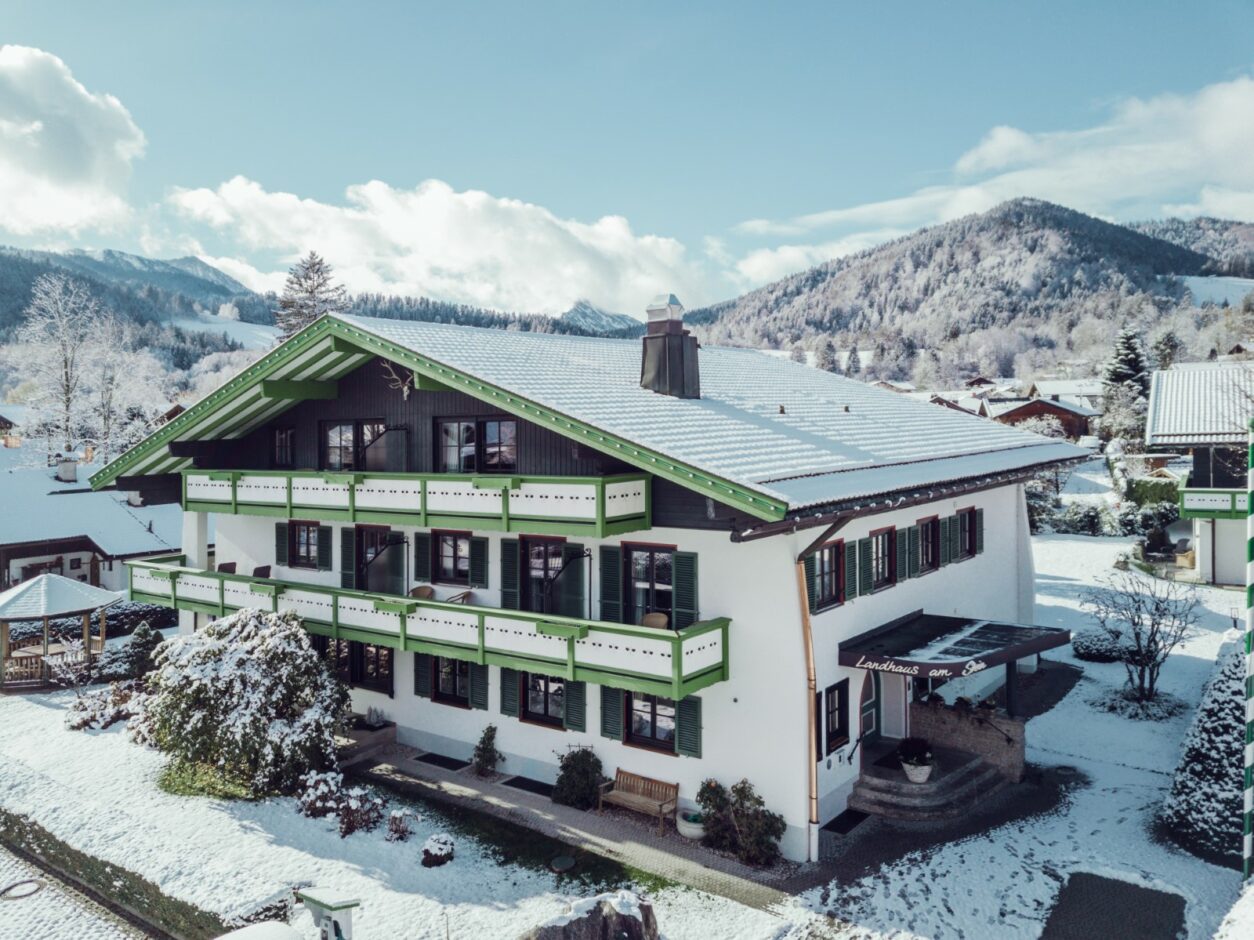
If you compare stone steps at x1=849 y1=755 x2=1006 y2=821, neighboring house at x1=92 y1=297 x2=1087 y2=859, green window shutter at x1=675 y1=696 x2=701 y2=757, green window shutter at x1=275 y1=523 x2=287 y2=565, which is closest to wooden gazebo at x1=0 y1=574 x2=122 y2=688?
neighboring house at x1=92 y1=297 x2=1087 y2=859

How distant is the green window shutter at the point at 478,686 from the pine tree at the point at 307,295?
47679 millimetres

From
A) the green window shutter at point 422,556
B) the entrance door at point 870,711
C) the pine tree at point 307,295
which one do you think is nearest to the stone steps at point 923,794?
the entrance door at point 870,711

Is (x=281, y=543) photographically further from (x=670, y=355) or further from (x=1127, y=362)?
(x=1127, y=362)

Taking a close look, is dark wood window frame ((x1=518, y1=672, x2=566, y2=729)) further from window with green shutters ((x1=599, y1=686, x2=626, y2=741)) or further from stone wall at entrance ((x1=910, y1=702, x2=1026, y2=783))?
stone wall at entrance ((x1=910, y1=702, x2=1026, y2=783))

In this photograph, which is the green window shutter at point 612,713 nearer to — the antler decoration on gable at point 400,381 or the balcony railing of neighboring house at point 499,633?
the balcony railing of neighboring house at point 499,633

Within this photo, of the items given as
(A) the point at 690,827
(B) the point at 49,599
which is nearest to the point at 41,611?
(B) the point at 49,599

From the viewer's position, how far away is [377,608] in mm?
19000

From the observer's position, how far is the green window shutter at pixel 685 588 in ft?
53.2

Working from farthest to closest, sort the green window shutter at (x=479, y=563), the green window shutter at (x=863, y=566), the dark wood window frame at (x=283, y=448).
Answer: the dark wood window frame at (x=283, y=448)
the green window shutter at (x=479, y=563)
the green window shutter at (x=863, y=566)

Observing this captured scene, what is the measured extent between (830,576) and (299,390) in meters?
12.7

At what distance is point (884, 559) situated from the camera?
734 inches

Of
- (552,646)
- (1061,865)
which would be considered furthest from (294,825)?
(1061,865)

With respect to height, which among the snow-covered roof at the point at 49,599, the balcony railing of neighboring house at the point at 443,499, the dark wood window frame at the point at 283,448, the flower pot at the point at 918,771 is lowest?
the flower pot at the point at 918,771

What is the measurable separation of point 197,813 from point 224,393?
9.10 metres
